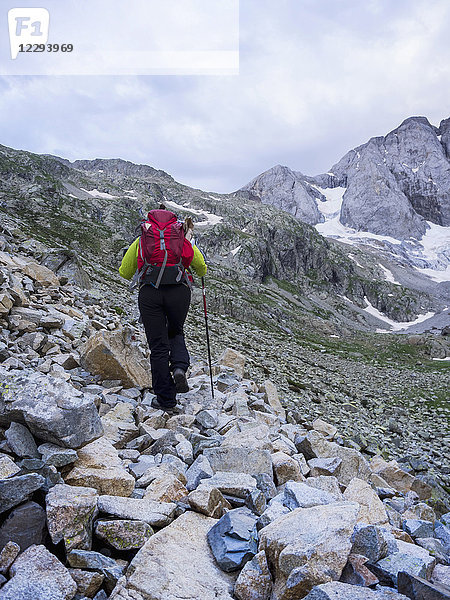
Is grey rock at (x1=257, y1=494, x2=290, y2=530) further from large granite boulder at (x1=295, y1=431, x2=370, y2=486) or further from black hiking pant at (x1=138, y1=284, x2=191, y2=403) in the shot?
black hiking pant at (x1=138, y1=284, x2=191, y2=403)

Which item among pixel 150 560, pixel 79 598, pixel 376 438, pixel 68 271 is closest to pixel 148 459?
pixel 150 560

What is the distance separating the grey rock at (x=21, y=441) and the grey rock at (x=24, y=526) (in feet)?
3.30

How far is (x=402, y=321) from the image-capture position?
158125 mm

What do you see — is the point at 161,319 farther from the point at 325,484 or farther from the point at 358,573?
the point at 358,573

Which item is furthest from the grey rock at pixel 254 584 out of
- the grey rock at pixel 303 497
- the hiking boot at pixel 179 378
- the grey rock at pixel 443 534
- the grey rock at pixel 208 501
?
the hiking boot at pixel 179 378

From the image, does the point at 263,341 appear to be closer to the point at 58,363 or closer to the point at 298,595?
the point at 58,363

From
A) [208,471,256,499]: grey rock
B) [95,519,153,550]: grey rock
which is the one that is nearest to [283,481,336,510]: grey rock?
[208,471,256,499]: grey rock

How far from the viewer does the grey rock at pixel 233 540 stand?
3.16 metres

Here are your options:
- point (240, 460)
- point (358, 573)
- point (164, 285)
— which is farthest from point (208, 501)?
point (164, 285)

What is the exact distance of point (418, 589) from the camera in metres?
2.52

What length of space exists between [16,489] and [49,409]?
1.25 metres

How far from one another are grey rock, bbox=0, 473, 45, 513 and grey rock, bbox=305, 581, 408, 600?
8.04 feet

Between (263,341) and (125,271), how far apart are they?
31888 millimetres

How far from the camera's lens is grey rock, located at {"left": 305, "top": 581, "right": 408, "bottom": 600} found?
2.36m
